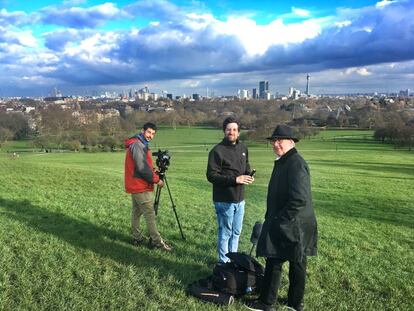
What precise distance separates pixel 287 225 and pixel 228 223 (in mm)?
1712

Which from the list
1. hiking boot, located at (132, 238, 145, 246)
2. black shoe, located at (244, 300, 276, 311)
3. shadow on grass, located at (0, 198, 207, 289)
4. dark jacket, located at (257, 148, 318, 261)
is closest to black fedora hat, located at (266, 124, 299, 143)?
dark jacket, located at (257, 148, 318, 261)

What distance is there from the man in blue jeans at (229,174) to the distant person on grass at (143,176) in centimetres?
157

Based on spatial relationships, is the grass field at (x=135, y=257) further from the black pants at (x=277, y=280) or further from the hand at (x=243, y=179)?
the hand at (x=243, y=179)

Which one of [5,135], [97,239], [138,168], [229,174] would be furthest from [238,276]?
[5,135]

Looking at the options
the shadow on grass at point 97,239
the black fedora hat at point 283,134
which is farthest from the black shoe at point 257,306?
the black fedora hat at point 283,134

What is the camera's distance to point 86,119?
448ft

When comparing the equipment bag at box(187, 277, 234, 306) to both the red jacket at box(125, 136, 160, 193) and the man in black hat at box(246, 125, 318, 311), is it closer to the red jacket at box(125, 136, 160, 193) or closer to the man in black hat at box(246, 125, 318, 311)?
the man in black hat at box(246, 125, 318, 311)

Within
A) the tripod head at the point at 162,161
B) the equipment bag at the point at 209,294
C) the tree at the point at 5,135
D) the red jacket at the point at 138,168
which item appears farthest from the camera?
the tree at the point at 5,135

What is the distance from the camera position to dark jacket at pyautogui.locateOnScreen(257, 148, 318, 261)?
17.5 feet

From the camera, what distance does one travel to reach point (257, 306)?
565 centimetres

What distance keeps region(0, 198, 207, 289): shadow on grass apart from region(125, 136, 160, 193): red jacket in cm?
114

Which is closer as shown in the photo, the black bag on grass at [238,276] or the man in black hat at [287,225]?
the man in black hat at [287,225]

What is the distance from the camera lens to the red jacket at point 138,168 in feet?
25.7

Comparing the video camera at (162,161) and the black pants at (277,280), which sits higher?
the video camera at (162,161)
